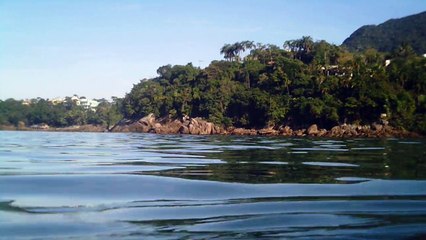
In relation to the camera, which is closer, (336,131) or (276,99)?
(336,131)

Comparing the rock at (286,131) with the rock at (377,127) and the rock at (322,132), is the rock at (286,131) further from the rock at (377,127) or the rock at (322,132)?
the rock at (377,127)

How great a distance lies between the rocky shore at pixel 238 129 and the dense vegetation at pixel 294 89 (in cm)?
219

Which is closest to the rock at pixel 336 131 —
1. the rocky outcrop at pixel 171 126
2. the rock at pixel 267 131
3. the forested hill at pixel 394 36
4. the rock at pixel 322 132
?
the rock at pixel 322 132

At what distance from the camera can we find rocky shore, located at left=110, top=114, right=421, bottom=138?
60.2 meters

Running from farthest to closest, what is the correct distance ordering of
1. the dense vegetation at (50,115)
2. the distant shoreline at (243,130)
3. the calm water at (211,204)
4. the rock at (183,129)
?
the dense vegetation at (50,115) < the rock at (183,129) < the distant shoreline at (243,130) < the calm water at (211,204)

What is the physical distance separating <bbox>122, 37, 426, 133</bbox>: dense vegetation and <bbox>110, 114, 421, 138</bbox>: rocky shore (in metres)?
2.19

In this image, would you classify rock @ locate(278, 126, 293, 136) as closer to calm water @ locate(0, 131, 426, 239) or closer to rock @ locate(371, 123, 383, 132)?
rock @ locate(371, 123, 383, 132)

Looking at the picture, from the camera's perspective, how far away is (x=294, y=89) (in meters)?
83.4

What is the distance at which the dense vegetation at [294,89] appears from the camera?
218ft

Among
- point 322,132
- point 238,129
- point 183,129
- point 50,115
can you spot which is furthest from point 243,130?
point 50,115

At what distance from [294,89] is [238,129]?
1382cm

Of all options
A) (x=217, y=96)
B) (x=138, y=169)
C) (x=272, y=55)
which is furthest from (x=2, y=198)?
(x=272, y=55)

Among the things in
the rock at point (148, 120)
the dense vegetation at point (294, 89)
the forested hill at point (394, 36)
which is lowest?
the rock at point (148, 120)

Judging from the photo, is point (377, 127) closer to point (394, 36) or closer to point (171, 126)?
point (171, 126)
